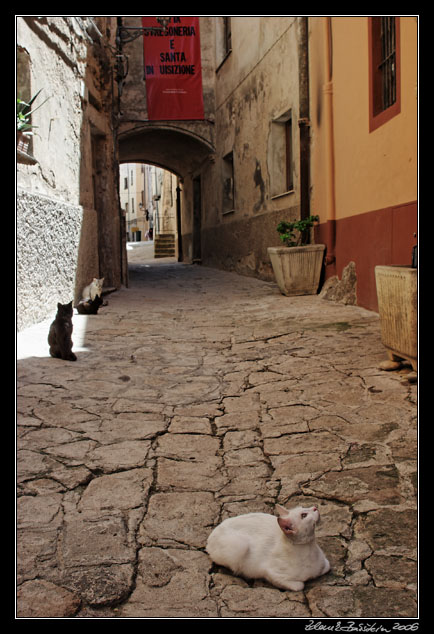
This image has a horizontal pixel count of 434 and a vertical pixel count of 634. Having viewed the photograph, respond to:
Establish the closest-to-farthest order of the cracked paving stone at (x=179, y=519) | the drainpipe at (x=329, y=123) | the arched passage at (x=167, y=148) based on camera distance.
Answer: the cracked paving stone at (x=179, y=519) < the drainpipe at (x=329, y=123) < the arched passage at (x=167, y=148)

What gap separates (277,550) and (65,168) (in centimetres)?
568

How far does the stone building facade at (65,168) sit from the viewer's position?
5.24 meters

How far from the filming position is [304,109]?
7.65m

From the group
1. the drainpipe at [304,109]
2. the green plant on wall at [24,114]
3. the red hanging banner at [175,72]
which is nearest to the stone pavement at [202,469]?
the green plant on wall at [24,114]

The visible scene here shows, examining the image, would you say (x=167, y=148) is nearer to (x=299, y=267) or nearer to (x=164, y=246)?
(x=164, y=246)

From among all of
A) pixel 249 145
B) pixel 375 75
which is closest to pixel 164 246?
pixel 249 145

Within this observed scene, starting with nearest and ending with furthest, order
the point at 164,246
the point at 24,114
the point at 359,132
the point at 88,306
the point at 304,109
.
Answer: the point at 24,114 → the point at 359,132 → the point at 88,306 → the point at 304,109 → the point at 164,246

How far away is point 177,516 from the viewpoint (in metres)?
2.07

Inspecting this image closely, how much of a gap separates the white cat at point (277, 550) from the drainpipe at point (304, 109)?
6.44m

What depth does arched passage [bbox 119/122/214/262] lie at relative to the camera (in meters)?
12.7

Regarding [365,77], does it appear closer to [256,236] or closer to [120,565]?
[256,236]

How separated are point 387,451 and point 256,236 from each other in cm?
781

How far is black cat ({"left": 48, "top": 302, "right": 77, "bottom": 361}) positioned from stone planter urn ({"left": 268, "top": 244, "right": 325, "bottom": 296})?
147 inches

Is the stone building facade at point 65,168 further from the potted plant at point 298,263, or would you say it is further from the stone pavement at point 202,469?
the potted plant at point 298,263
